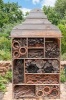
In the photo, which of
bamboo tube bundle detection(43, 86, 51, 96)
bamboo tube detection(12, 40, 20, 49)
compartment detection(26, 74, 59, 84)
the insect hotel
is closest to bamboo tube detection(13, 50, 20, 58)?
the insect hotel

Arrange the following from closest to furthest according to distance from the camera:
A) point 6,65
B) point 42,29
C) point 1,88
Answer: point 42,29, point 1,88, point 6,65

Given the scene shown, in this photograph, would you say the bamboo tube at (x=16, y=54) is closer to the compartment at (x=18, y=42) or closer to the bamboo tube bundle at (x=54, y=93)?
the compartment at (x=18, y=42)

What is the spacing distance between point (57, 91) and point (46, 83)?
33 centimetres

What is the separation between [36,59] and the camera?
900cm

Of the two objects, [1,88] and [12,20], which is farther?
[12,20]

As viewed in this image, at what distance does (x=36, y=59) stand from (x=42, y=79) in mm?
510

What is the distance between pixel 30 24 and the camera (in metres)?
9.05

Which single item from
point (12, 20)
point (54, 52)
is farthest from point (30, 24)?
point (12, 20)

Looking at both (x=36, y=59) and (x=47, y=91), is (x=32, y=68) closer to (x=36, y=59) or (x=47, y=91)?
(x=36, y=59)

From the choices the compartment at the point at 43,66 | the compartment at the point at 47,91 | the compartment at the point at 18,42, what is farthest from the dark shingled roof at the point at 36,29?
the compartment at the point at 47,91

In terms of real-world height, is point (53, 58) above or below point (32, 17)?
below

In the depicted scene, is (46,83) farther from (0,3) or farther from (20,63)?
(0,3)

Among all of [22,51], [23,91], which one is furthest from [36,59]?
[23,91]

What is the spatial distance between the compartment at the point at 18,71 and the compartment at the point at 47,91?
0.47m
